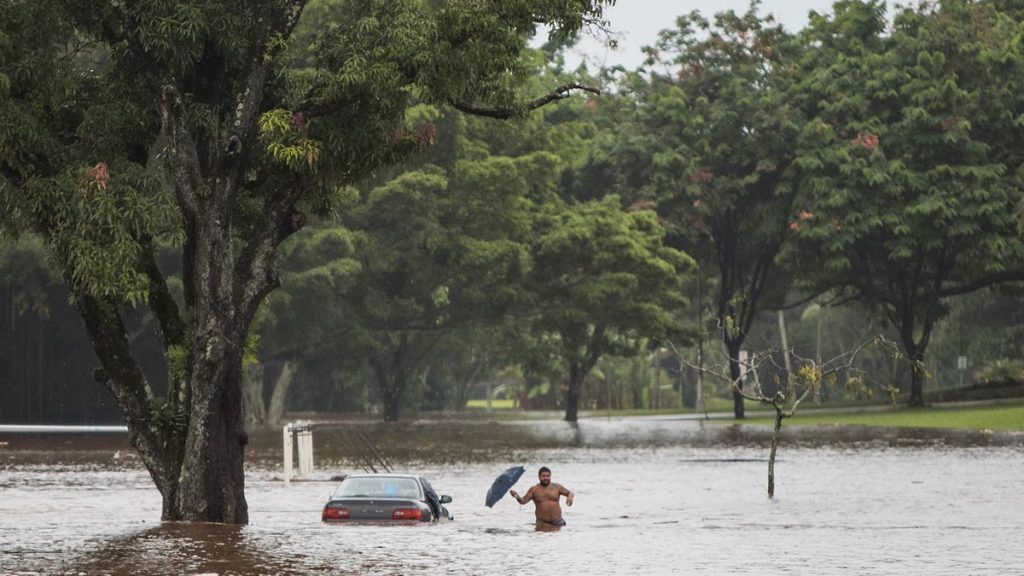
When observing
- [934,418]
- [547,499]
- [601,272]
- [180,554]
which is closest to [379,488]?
[547,499]

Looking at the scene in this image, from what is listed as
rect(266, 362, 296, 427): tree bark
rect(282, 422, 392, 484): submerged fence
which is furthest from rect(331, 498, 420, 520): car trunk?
rect(266, 362, 296, 427): tree bark

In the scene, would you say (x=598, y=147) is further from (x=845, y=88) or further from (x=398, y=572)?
(x=398, y=572)

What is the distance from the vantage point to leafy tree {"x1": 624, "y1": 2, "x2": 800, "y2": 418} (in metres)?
71.7

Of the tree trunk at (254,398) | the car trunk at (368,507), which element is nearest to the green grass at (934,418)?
the tree trunk at (254,398)

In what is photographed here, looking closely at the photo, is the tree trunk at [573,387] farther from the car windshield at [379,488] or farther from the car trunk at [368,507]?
the car trunk at [368,507]

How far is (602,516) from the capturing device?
3027 cm

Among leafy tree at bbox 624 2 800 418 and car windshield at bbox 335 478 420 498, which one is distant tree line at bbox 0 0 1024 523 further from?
car windshield at bbox 335 478 420 498

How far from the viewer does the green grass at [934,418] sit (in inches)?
2479

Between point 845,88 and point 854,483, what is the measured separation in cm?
3622

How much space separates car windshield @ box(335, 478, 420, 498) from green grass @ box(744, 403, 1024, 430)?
38.8 m

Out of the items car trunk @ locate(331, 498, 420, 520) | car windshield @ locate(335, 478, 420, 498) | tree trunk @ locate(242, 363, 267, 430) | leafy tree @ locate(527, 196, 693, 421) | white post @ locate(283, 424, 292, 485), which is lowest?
car trunk @ locate(331, 498, 420, 520)

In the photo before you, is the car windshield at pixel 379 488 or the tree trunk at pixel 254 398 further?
the tree trunk at pixel 254 398

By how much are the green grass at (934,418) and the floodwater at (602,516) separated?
314 inches

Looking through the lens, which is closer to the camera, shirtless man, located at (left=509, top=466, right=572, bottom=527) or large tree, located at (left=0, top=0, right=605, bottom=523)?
large tree, located at (left=0, top=0, right=605, bottom=523)
